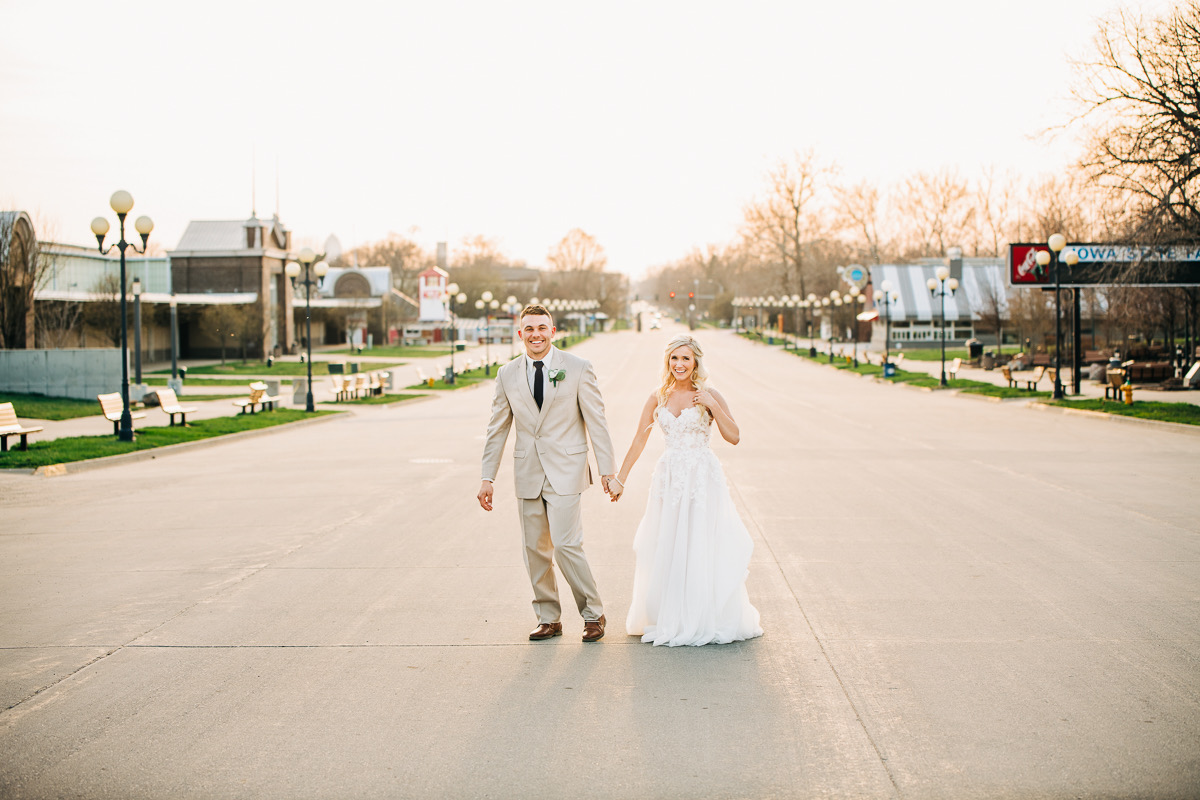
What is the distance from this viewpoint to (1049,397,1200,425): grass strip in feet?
70.0

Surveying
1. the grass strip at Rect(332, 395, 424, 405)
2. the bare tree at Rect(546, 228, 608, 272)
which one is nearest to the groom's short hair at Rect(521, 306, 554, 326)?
the grass strip at Rect(332, 395, 424, 405)

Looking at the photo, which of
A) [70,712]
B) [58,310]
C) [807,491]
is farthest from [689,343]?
[58,310]

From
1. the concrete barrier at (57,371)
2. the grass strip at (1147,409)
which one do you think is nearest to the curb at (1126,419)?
the grass strip at (1147,409)

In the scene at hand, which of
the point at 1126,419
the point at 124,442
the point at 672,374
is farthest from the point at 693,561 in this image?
the point at 1126,419

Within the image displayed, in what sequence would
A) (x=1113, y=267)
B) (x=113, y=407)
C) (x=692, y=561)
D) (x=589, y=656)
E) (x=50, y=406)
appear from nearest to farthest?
1. (x=589, y=656)
2. (x=692, y=561)
3. (x=113, y=407)
4. (x=50, y=406)
5. (x=1113, y=267)

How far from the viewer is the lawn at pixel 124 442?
15856 millimetres

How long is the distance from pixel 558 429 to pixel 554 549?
0.77 meters

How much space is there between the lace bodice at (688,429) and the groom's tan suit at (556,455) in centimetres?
55

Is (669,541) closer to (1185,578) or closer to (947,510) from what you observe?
(1185,578)

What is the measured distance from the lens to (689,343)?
6.31m

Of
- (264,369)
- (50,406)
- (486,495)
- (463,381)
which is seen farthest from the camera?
(264,369)

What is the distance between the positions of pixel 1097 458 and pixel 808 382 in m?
27.0

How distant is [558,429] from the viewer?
237 inches

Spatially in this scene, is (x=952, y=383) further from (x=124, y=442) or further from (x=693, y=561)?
(x=693, y=561)
